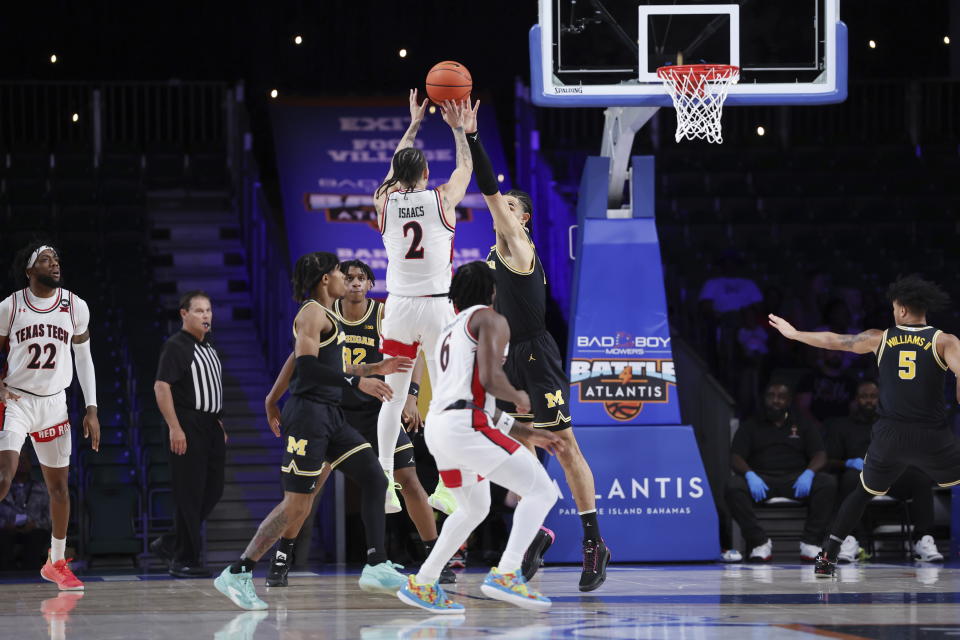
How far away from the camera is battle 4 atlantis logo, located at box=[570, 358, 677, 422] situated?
11.6 m

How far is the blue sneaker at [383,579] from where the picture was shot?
8.28 m

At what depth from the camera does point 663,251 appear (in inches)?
675

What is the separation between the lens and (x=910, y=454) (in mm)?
9648

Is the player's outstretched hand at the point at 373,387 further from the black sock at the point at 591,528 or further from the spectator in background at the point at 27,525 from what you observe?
the spectator in background at the point at 27,525

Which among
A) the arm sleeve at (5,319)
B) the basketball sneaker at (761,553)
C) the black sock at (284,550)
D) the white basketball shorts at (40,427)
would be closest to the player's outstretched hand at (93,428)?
the white basketball shorts at (40,427)

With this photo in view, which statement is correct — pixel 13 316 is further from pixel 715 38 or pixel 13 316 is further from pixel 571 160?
pixel 571 160

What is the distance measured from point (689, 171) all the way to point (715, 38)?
8.42 meters

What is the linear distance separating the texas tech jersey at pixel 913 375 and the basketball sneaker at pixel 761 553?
2.28 m

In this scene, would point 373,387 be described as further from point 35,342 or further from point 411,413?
point 35,342

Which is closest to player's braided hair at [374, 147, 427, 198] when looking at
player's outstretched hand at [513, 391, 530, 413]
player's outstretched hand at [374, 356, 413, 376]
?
player's outstretched hand at [374, 356, 413, 376]

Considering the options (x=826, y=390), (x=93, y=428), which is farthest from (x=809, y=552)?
(x=93, y=428)

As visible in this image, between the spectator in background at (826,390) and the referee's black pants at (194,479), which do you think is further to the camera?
the spectator in background at (826,390)

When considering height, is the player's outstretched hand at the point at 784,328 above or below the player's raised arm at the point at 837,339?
above

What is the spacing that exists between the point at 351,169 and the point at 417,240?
38.4ft
